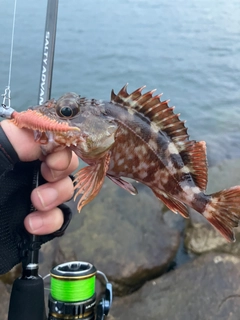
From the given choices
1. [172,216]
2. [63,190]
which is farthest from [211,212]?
[172,216]

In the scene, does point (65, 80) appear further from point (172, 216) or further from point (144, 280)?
point (144, 280)

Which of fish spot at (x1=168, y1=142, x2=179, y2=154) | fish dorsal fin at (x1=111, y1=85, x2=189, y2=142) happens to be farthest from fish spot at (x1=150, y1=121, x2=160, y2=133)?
Answer: fish spot at (x1=168, y1=142, x2=179, y2=154)

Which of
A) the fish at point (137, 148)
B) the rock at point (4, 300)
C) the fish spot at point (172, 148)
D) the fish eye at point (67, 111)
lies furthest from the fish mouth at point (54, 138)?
the rock at point (4, 300)

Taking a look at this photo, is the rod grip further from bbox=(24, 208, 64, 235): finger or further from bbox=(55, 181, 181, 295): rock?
bbox=(55, 181, 181, 295): rock

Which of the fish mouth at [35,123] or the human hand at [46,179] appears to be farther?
the human hand at [46,179]

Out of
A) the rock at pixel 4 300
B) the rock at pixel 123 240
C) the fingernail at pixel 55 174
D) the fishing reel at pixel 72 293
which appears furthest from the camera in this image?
the rock at pixel 123 240

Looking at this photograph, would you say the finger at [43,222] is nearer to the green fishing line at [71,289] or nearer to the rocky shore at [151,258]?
the green fishing line at [71,289]

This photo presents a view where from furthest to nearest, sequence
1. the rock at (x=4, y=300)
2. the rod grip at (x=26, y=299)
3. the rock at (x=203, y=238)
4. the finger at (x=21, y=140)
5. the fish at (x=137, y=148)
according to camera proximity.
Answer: the rock at (x=203, y=238)
the rock at (x=4, y=300)
the rod grip at (x=26, y=299)
the fish at (x=137, y=148)
the finger at (x=21, y=140)

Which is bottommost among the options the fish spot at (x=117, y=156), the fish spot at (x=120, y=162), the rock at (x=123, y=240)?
the rock at (x=123, y=240)
